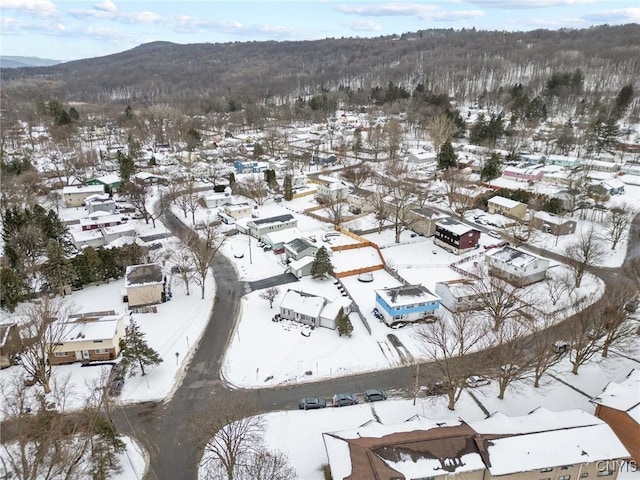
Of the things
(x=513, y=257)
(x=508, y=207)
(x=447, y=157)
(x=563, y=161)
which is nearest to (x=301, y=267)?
(x=513, y=257)

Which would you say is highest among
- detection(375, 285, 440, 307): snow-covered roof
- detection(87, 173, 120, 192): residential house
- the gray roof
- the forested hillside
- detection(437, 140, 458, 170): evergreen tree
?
the forested hillside

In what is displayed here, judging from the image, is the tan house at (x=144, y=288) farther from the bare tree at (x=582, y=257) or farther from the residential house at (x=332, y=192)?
the bare tree at (x=582, y=257)

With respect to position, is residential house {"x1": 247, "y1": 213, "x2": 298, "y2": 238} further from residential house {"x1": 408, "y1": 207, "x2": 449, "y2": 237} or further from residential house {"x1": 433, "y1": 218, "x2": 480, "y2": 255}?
residential house {"x1": 433, "y1": 218, "x2": 480, "y2": 255}

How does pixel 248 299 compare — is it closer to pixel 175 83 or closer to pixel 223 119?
pixel 223 119

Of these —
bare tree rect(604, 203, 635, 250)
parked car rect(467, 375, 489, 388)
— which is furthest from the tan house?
bare tree rect(604, 203, 635, 250)

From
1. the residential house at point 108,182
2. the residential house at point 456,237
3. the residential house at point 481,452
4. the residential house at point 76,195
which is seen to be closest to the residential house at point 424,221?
the residential house at point 456,237

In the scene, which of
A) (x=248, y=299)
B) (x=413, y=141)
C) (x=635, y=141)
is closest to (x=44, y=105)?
(x=413, y=141)
